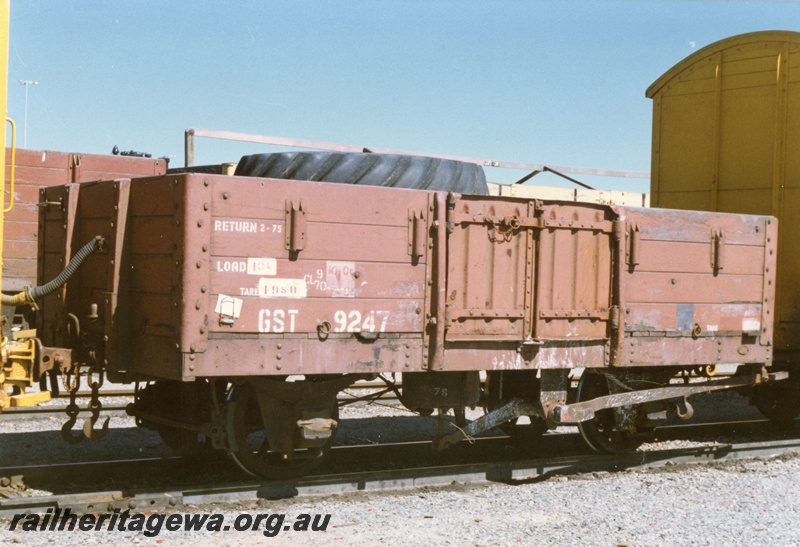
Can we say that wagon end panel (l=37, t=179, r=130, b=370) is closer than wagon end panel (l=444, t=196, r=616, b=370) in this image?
Yes

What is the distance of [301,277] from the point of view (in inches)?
258

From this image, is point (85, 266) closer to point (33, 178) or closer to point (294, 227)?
point (294, 227)

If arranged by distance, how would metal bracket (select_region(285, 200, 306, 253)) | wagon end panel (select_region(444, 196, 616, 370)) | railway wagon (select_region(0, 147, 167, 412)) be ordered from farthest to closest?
railway wagon (select_region(0, 147, 167, 412)) < wagon end panel (select_region(444, 196, 616, 370)) < metal bracket (select_region(285, 200, 306, 253))

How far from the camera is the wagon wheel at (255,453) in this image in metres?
6.95

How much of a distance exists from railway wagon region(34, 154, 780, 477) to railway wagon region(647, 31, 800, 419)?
1.53 metres

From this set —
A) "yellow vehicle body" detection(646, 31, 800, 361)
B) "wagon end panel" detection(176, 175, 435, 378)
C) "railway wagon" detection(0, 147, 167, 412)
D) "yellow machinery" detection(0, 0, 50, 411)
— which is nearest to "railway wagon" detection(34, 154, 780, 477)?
"wagon end panel" detection(176, 175, 435, 378)

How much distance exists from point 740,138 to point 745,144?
3.8 inches

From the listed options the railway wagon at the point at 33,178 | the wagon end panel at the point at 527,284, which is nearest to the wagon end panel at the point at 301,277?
the wagon end panel at the point at 527,284

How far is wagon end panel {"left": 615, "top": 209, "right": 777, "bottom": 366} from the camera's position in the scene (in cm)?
812

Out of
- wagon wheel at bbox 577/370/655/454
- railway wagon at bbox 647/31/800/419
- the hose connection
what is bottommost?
wagon wheel at bbox 577/370/655/454

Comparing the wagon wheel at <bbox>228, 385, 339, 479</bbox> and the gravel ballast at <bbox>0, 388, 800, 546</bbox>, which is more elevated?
the wagon wheel at <bbox>228, 385, 339, 479</bbox>

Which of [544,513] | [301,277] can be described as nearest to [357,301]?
[301,277]

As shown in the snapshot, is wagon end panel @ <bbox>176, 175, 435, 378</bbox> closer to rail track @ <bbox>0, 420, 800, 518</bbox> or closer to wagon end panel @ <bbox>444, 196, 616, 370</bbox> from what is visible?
→ wagon end panel @ <bbox>444, 196, 616, 370</bbox>

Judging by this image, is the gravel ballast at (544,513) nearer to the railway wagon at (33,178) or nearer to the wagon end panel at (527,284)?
the wagon end panel at (527,284)
